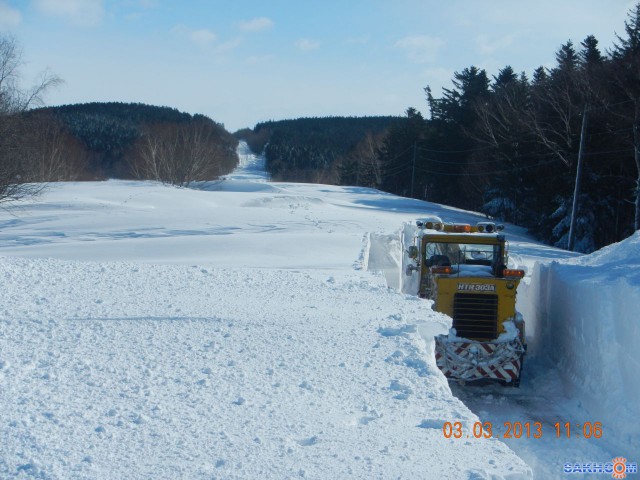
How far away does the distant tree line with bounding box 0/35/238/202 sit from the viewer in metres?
29.2

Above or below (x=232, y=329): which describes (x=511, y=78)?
above

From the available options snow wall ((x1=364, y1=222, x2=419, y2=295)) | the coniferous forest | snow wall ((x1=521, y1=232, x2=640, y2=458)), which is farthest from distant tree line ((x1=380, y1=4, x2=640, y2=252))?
snow wall ((x1=521, y1=232, x2=640, y2=458))

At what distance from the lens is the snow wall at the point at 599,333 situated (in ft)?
25.2

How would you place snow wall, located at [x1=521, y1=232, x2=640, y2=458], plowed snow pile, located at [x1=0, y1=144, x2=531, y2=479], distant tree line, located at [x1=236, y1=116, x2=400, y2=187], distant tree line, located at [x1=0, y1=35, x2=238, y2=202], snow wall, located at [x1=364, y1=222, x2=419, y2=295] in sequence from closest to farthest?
1. plowed snow pile, located at [x1=0, y1=144, x2=531, y2=479]
2. snow wall, located at [x1=521, y1=232, x2=640, y2=458]
3. snow wall, located at [x1=364, y1=222, x2=419, y2=295]
4. distant tree line, located at [x1=0, y1=35, x2=238, y2=202]
5. distant tree line, located at [x1=236, y1=116, x2=400, y2=187]

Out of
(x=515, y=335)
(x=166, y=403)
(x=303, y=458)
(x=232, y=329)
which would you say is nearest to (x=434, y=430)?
(x=303, y=458)

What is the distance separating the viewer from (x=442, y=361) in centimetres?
959

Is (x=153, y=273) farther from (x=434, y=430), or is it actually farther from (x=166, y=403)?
(x=434, y=430)

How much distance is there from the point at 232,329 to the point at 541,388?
5.22 meters

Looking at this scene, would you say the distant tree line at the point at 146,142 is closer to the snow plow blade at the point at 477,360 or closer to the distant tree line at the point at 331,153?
the distant tree line at the point at 331,153

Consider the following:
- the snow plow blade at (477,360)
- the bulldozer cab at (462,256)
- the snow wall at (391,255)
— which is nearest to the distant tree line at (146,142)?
the snow wall at (391,255)

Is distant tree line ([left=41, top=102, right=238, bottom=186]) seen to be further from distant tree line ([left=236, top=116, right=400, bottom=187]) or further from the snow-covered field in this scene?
the snow-covered field

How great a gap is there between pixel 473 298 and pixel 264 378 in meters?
4.88

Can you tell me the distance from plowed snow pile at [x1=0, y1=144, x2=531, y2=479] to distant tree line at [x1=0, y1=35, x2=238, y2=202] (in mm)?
19562

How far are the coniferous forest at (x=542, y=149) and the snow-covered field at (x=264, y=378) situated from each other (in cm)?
2360
